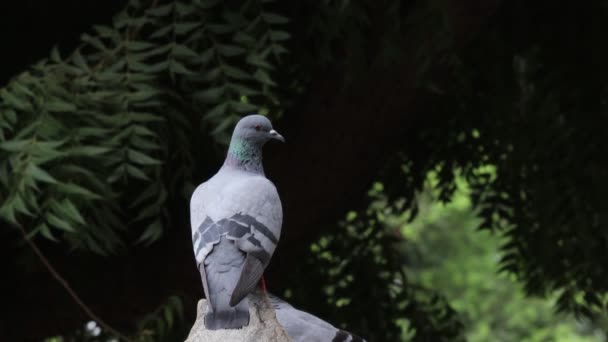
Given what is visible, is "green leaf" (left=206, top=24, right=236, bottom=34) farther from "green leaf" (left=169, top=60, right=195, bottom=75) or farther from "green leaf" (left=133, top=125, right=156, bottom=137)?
"green leaf" (left=133, top=125, right=156, bottom=137)

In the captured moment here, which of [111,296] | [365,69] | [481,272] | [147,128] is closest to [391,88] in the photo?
[365,69]

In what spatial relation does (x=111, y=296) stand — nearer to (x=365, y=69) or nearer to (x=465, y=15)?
(x=365, y=69)

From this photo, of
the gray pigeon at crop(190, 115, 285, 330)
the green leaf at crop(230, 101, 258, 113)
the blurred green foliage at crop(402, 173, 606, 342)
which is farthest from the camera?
the blurred green foliage at crop(402, 173, 606, 342)

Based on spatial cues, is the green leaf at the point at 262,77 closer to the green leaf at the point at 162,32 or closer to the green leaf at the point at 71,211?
the green leaf at the point at 162,32

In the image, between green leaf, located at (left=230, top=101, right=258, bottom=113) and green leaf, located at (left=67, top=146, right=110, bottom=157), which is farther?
green leaf, located at (left=230, top=101, right=258, bottom=113)

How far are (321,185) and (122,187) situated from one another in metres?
0.81

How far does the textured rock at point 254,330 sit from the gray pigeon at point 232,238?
0.17 feet

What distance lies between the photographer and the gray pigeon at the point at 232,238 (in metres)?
2.46

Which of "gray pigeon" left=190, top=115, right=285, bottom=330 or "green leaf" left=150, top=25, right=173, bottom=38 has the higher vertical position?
"green leaf" left=150, top=25, right=173, bottom=38

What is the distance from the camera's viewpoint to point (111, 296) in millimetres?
4430

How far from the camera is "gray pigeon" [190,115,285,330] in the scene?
2457 millimetres

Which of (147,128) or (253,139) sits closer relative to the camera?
(253,139)

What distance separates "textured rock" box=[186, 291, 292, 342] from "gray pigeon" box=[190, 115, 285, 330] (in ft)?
0.17

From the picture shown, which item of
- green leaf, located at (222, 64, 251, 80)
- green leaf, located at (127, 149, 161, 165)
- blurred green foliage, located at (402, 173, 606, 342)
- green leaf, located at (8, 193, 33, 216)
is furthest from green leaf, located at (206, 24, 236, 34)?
blurred green foliage, located at (402, 173, 606, 342)
